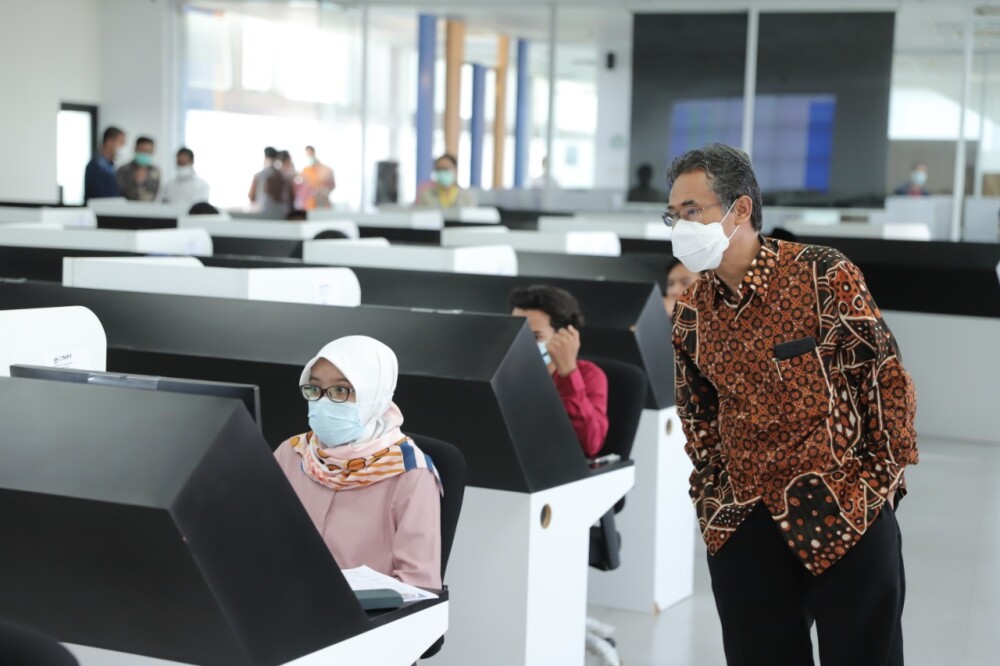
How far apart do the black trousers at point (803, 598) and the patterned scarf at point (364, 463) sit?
60 centimetres

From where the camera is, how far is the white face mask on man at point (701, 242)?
216cm

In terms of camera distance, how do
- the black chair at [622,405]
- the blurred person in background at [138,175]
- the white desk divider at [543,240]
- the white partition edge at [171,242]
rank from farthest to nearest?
the blurred person in background at [138,175] < the white desk divider at [543,240] < the white partition edge at [171,242] < the black chair at [622,405]

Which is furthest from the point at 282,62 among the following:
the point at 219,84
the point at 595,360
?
the point at 595,360

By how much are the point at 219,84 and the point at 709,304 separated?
521 inches

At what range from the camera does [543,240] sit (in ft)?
20.3

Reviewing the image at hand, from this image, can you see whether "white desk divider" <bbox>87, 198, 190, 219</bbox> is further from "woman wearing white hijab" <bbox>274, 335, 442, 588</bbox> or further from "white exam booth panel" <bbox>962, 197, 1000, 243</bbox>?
"white exam booth panel" <bbox>962, 197, 1000, 243</bbox>

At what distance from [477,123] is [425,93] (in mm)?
747

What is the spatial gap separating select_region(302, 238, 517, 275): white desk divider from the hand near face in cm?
83

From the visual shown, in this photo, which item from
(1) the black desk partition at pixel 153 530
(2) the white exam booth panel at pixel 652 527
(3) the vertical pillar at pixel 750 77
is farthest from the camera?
(3) the vertical pillar at pixel 750 77

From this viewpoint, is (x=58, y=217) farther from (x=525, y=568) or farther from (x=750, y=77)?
(x=750, y=77)

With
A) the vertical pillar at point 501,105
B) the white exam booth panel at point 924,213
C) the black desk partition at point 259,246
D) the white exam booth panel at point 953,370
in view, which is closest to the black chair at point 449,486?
the black desk partition at point 259,246

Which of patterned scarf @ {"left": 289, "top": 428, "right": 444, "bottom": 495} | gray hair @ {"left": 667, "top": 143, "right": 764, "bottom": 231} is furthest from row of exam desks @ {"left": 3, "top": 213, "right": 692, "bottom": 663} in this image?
gray hair @ {"left": 667, "top": 143, "right": 764, "bottom": 231}

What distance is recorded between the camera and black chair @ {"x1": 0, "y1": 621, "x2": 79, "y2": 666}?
1062mm

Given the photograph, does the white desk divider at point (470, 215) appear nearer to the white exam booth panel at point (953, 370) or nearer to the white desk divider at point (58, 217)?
the white desk divider at point (58, 217)
